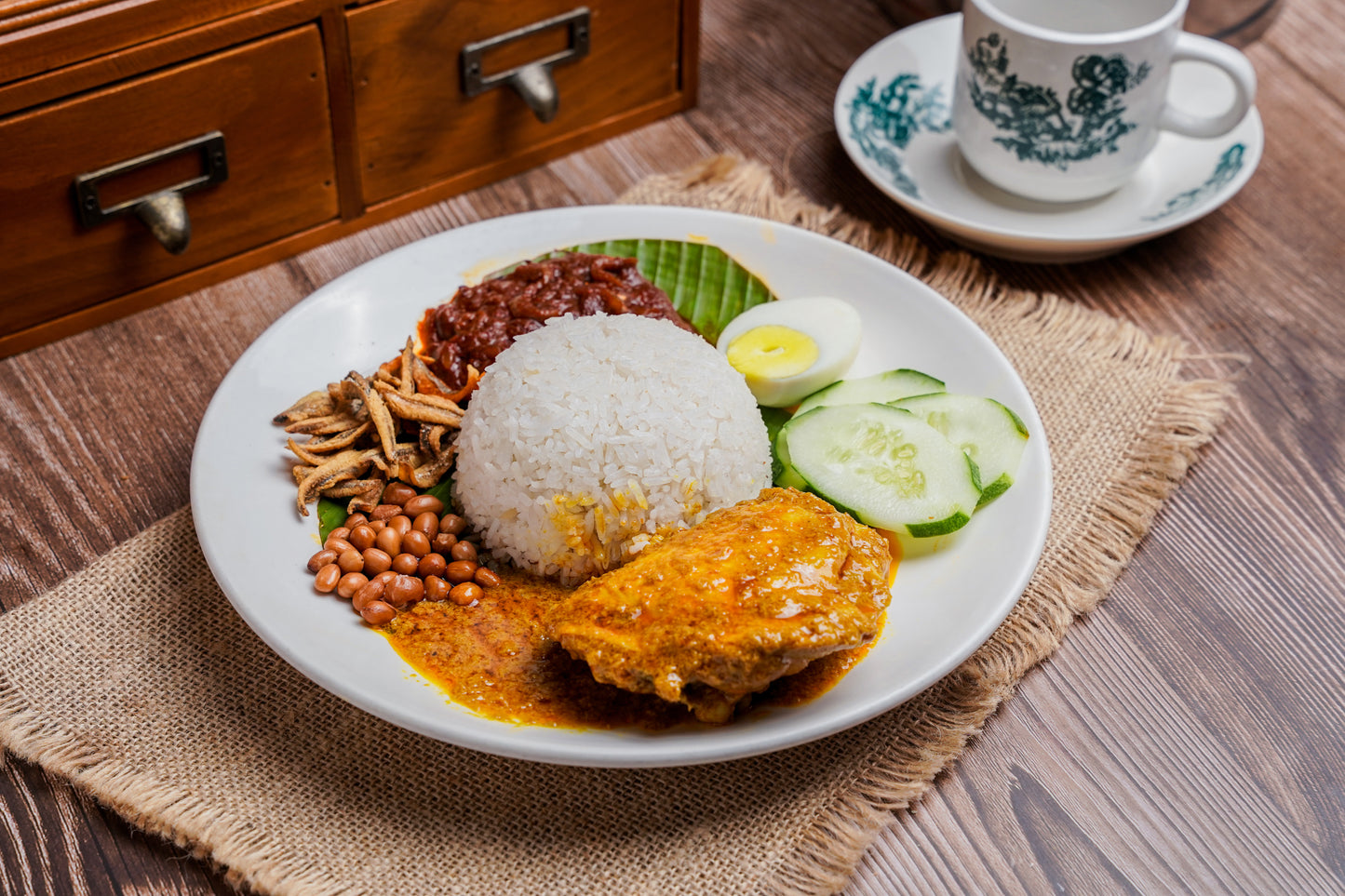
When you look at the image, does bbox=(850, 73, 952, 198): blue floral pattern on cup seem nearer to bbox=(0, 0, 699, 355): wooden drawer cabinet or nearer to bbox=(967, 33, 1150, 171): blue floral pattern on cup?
bbox=(967, 33, 1150, 171): blue floral pattern on cup

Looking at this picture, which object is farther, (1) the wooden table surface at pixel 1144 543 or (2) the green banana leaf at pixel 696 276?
(2) the green banana leaf at pixel 696 276

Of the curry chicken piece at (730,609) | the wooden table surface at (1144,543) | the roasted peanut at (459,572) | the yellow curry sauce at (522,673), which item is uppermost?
the curry chicken piece at (730,609)

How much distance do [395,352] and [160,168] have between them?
73 centimetres

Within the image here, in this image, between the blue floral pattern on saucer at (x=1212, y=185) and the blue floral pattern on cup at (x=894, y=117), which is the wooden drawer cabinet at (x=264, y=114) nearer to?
the blue floral pattern on cup at (x=894, y=117)

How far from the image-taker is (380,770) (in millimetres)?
2223

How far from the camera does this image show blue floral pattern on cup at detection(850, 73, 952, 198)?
349cm

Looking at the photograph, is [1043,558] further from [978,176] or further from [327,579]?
[327,579]

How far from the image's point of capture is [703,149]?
146 inches

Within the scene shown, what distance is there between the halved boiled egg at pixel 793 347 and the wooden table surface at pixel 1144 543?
0.77m

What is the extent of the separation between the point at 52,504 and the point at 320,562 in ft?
2.65

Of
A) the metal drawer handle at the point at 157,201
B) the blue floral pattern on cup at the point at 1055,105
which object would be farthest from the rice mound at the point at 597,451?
the blue floral pattern on cup at the point at 1055,105

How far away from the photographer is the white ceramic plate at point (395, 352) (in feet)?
6.69

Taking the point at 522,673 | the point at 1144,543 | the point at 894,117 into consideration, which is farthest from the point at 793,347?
the point at 894,117

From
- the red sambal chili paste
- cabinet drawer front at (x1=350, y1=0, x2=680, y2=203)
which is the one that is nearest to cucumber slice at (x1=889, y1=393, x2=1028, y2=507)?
the red sambal chili paste
